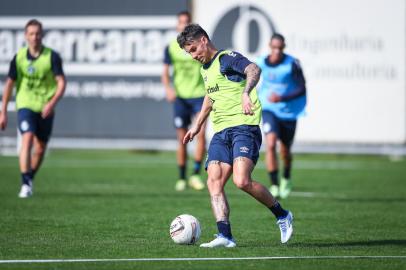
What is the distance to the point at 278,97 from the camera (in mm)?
15359

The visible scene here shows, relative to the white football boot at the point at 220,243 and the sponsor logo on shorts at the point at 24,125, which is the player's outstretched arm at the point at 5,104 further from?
the white football boot at the point at 220,243

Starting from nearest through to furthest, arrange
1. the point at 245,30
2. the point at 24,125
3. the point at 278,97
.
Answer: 1. the point at 24,125
2. the point at 278,97
3. the point at 245,30

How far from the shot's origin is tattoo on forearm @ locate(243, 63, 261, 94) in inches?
353

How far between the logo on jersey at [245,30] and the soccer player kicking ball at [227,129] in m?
16.9

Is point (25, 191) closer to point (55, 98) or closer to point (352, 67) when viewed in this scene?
point (55, 98)

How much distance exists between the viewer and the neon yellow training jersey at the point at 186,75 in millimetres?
16781

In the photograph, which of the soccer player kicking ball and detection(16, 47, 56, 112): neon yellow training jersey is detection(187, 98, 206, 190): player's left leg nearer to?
detection(16, 47, 56, 112): neon yellow training jersey

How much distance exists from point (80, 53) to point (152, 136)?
3026mm

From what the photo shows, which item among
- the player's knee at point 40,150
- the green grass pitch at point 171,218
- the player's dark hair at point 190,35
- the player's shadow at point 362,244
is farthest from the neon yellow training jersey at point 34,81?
the player's shadow at point 362,244

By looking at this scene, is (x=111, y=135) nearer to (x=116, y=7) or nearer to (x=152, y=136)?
(x=152, y=136)

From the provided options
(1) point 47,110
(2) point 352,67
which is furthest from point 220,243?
(2) point 352,67

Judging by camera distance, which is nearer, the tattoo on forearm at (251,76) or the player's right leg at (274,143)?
the tattoo on forearm at (251,76)

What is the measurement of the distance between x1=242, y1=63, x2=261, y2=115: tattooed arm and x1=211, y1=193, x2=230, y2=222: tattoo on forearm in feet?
3.32

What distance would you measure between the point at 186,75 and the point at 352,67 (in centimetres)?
1033
